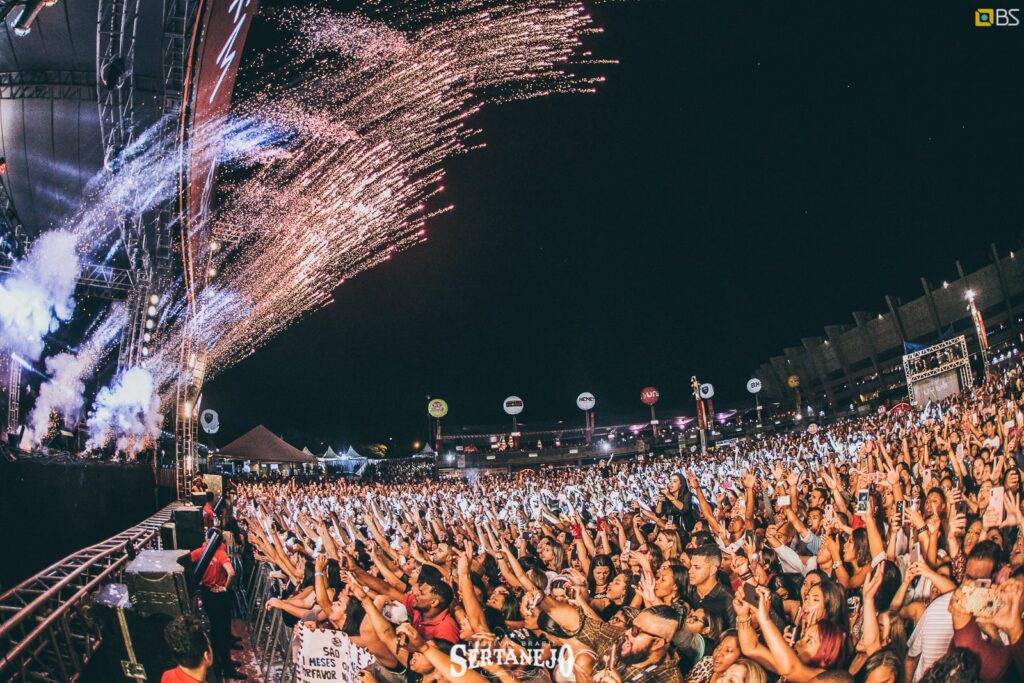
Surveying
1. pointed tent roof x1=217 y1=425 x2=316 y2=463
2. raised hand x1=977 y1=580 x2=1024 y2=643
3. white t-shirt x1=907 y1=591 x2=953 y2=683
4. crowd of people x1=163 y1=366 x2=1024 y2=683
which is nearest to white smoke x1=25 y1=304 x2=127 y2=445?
pointed tent roof x1=217 y1=425 x2=316 y2=463

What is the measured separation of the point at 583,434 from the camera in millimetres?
70250

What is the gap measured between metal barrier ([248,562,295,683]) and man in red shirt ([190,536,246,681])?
1.08 ft

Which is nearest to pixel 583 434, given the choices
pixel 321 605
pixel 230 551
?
pixel 230 551

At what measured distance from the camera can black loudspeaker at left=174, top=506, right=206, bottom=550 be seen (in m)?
7.17

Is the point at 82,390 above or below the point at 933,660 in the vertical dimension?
above

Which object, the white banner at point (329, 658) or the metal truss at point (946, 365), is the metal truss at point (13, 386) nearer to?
the white banner at point (329, 658)

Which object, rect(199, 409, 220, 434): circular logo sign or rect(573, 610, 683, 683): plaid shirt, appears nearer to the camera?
rect(573, 610, 683, 683): plaid shirt

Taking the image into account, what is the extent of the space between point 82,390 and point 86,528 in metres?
14.3

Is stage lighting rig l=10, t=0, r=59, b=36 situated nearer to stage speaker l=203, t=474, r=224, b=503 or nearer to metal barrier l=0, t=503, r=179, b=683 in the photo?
metal barrier l=0, t=503, r=179, b=683

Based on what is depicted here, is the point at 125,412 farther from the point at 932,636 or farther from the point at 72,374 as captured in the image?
the point at 932,636

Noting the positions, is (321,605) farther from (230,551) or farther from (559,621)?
(230,551)

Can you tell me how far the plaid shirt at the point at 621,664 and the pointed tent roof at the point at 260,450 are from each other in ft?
80.1

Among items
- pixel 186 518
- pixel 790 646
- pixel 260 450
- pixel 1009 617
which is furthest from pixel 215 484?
pixel 1009 617

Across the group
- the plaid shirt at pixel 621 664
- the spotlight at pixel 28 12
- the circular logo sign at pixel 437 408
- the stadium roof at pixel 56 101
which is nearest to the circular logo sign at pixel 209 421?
the circular logo sign at pixel 437 408
